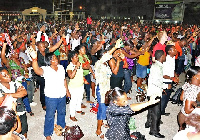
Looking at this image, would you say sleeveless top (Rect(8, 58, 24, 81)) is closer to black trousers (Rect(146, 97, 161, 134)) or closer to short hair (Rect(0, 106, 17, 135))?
short hair (Rect(0, 106, 17, 135))

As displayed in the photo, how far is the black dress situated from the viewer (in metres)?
2.86

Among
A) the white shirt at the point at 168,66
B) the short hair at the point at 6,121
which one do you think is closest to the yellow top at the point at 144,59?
the white shirt at the point at 168,66

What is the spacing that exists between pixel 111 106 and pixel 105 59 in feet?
4.87

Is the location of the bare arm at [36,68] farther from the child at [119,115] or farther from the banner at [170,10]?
the banner at [170,10]

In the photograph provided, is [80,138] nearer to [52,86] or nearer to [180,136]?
[52,86]

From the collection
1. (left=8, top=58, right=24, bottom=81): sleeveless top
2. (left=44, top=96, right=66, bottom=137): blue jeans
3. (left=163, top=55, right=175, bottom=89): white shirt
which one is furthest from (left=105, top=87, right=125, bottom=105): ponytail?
(left=8, top=58, right=24, bottom=81): sleeveless top

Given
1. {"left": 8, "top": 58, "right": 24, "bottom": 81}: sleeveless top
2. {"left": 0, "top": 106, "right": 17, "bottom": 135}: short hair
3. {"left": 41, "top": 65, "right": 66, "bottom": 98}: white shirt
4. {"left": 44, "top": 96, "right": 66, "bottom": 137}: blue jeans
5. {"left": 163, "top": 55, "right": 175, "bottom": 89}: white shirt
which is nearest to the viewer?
{"left": 0, "top": 106, "right": 17, "bottom": 135}: short hair

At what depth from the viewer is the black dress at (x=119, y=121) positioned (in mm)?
2855

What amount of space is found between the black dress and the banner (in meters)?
25.3

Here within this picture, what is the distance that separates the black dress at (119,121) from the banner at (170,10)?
25.3 meters

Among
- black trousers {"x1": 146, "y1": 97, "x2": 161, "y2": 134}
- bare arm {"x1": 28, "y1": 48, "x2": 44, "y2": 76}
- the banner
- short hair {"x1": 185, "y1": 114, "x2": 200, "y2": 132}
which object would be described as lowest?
black trousers {"x1": 146, "y1": 97, "x2": 161, "y2": 134}

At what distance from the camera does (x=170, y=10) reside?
84.0 feet

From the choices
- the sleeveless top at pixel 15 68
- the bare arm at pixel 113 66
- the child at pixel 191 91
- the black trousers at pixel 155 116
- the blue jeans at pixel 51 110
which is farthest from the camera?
the sleeveless top at pixel 15 68

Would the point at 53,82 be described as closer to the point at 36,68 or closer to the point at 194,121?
the point at 36,68
